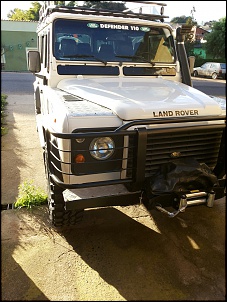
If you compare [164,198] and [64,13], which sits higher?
[64,13]

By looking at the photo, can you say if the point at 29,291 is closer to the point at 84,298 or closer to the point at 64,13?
the point at 84,298

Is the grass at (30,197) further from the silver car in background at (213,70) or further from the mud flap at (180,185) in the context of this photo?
the silver car in background at (213,70)

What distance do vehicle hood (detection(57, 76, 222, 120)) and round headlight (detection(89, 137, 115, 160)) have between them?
0.26 meters

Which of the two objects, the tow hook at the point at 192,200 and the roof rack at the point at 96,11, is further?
the roof rack at the point at 96,11

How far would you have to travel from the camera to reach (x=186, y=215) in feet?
12.2

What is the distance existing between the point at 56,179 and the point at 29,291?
Result: 0.97m

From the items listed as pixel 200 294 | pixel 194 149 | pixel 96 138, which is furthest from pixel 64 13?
pixel 200 294

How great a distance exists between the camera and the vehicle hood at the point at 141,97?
270 cm

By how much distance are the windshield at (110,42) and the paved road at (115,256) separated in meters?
2.05

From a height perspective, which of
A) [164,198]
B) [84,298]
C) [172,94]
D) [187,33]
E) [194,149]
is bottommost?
[84,298]

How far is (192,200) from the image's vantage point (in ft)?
8.87

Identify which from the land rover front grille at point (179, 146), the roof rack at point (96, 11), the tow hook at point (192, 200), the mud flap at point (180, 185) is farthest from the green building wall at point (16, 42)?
the tow hook at point (192, 200)

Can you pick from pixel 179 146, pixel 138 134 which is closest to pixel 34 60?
pixel 138 134

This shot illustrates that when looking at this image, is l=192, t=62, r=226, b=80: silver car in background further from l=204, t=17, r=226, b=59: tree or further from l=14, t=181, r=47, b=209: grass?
l=14, t=181, r=47, b=209: grass
